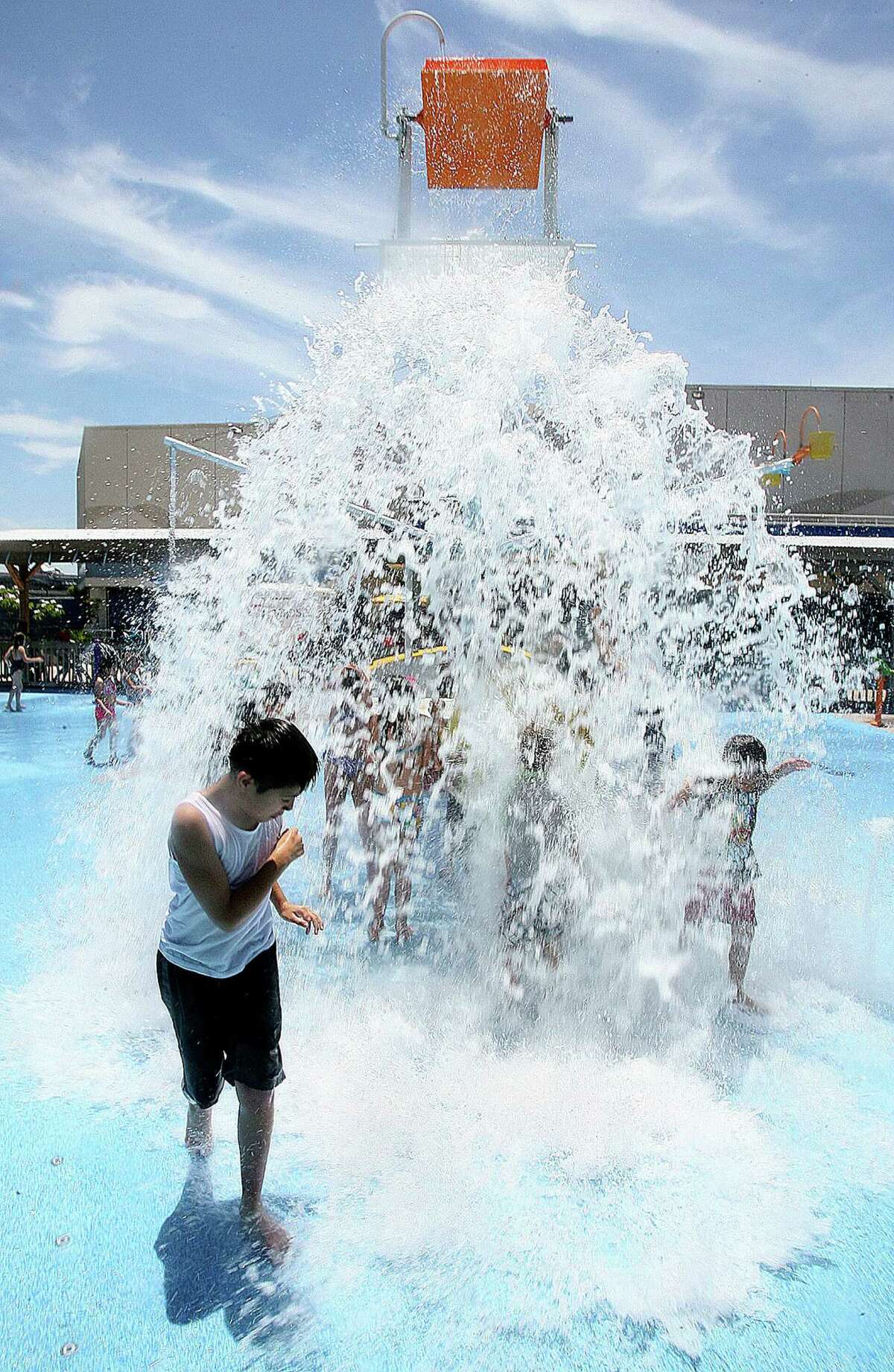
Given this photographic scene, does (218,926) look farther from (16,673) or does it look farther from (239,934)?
(16,673)

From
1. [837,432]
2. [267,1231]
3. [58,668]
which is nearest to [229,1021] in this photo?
[267,1231]

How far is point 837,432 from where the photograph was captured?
930 inches

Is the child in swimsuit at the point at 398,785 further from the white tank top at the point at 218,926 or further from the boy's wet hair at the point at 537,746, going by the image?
the white tank top at the point at 218,926

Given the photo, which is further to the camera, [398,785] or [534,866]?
[398,785]

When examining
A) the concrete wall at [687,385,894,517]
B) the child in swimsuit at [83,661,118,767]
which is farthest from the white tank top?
the concrete wall at [687,385,894,517]

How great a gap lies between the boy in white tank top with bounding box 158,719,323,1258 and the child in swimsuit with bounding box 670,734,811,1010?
2101mm

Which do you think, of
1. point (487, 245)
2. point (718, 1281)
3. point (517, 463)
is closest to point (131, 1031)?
point (718, 1281)

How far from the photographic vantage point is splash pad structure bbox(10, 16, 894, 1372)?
2375 mm

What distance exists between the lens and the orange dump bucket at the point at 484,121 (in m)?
12.5

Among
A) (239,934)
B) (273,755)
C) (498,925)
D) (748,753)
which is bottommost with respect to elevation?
(498,925)

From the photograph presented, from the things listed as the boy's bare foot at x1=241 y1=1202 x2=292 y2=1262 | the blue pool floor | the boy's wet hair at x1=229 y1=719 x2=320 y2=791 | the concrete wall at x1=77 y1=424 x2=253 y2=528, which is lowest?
the blue pool floor

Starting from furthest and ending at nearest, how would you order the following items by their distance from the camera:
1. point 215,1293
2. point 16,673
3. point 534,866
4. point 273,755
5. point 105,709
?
point 16,673
point 105,709
point 534,866
point 215,1293
point 273,755

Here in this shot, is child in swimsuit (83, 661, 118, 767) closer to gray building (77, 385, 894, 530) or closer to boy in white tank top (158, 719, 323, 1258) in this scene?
boy in white tank top (158, 719, 323, 1258)

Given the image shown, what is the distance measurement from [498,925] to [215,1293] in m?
2.27
